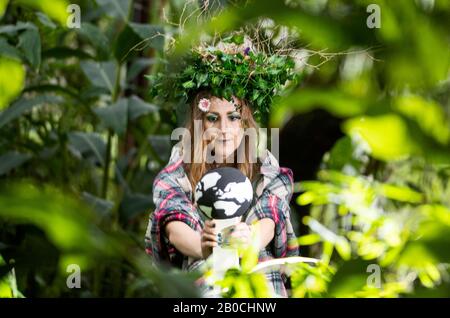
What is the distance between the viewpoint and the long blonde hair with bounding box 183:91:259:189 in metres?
0.62

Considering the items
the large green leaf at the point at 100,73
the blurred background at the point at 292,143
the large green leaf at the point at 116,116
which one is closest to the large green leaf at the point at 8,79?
the blurred background at the point at 292,143

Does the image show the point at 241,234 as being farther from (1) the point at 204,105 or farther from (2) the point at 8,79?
(2) the point at 8,79

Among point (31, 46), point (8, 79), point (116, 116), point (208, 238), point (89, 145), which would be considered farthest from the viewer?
point (89, 145)

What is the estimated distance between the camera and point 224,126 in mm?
618

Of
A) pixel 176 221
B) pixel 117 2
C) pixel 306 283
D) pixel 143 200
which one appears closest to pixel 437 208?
pixel 306 283

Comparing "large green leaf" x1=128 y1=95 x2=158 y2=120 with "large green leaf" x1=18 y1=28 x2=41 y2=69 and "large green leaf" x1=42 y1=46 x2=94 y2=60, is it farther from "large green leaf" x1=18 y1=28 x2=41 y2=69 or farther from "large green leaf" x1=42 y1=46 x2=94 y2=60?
"large green leaf" x1=18 y1=28 x2=41 y2=69

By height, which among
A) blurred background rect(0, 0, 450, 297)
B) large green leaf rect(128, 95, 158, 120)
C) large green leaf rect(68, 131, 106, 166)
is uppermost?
large green leaf rect(128, 95, 158, 120)

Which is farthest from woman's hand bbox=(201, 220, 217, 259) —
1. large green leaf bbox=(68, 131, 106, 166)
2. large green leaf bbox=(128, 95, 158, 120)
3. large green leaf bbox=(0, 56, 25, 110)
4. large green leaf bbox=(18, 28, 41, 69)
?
large green leaf bbox=(68, 131, 106, 166)

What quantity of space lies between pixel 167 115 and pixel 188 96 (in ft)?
1.91

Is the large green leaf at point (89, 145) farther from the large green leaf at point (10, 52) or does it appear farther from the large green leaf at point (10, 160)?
the large green leaf at point (10, 52)

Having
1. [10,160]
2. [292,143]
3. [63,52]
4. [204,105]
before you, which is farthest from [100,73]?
[204,105]

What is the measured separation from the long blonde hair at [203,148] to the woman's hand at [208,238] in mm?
53

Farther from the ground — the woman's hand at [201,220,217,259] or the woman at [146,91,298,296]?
the woman at [146,91,298,296]

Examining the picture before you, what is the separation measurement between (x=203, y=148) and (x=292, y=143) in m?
0.66
